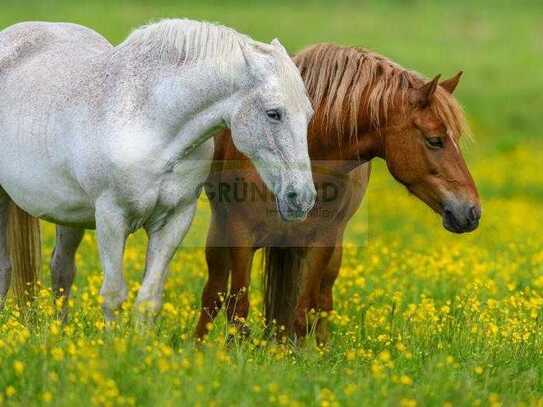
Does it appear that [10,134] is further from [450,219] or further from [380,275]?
[380,275]

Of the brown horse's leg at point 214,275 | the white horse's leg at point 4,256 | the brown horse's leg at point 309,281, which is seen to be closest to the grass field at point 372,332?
the brown horse's leg at point 214,275

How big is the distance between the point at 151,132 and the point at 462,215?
1911mm

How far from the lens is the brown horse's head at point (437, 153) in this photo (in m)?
6.85

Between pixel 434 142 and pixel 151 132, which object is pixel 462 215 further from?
pixel 151 132

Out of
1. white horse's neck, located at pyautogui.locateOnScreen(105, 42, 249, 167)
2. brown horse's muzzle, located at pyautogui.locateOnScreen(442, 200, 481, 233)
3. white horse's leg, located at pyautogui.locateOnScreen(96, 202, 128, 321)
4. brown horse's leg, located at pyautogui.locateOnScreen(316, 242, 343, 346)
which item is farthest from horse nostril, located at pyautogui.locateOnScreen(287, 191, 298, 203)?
brown horse's leg, located at pyautogui.locateOnScreen(316, 242, 343, 346)

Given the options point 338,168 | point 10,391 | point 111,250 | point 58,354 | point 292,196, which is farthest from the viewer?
point 338,168

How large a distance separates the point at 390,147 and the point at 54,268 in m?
2.49

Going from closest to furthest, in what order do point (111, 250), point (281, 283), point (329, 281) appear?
point (111, 250) → point (281, 283) → point (329, 281)

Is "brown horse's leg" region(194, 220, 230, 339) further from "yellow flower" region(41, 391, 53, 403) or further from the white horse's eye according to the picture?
"yellow flower" region(41, 391, 53, 403)

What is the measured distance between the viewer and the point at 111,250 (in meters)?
6.47

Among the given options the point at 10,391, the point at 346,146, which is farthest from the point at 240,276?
the point at 10,391

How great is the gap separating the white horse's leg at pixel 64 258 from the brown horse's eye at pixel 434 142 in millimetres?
2493

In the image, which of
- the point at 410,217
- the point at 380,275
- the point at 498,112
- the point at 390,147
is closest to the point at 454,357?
the point at 390,147

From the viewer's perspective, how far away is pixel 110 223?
6.39m
